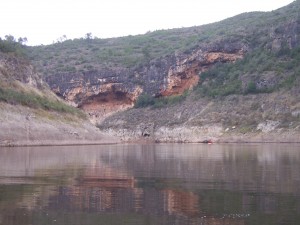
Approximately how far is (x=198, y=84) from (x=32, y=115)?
6002cm

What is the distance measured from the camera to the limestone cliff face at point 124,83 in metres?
132

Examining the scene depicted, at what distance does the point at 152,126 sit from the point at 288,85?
30.4 m

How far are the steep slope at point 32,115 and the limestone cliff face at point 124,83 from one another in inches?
1658

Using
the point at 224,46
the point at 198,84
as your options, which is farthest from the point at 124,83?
the point at 224,46

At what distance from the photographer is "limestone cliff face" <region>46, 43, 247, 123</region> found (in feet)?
432

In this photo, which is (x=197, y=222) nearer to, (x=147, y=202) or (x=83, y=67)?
(x=147, y=202)

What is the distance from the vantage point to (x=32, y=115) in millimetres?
72875

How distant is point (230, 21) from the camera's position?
17188 centimetres

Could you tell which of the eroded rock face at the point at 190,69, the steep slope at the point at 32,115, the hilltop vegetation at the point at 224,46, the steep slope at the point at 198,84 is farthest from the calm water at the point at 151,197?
the eroded rock face at the point at 190,69

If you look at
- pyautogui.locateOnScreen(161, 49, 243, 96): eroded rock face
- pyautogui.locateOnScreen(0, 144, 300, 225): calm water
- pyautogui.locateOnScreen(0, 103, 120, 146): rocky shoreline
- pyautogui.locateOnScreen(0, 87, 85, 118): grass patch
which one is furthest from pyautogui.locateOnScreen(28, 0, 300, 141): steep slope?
pyautogui.locateOnScreen(0, 144, 300, 225): calm water

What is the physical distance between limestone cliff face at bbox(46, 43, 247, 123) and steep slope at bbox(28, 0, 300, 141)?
22cm

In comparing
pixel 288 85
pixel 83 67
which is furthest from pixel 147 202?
pixel 83 67

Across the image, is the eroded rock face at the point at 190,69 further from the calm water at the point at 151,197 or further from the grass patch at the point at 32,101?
the calm water at the point at 151,197

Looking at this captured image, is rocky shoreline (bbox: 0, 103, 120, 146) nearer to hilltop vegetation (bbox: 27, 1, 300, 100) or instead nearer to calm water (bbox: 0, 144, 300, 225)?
calm water (bbox: 0, 144, 300, 225)
